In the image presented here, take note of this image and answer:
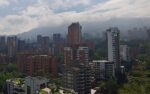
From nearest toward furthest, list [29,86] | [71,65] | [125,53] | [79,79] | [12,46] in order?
[29,86] < [79,79] < [71,65] < [125,53] < [12,46]

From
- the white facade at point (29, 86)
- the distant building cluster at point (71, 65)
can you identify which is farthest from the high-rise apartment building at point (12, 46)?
the white facade at point (29, 86)

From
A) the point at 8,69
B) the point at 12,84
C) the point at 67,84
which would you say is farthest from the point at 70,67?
the point at 8,69

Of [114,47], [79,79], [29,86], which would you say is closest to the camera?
[29,86]

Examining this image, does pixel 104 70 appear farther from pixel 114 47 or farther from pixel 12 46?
pixel 12 46

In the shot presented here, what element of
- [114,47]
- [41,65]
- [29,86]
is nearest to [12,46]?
[41,65]

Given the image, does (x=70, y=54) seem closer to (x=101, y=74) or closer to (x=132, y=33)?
(x=101, y=74)

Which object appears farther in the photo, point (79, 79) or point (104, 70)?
point (104, 70)

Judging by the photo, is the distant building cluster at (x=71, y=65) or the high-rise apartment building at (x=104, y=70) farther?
the high-rise apartment building at (x=104, y=70)

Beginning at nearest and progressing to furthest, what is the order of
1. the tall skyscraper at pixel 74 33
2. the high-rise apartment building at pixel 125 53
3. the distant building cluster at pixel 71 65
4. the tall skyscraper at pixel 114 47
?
the distant building cluster at pixel 71 65 < the tall skyscraper at pixel 114 47 < the high-rise apartment building at pixel 125 53 < the tall skyscraper at pixel 74 33

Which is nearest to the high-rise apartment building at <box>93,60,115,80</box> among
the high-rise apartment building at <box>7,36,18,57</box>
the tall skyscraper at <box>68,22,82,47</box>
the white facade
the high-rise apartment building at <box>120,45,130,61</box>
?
the high-rise apartment building at <box>120,45,130,61</box>

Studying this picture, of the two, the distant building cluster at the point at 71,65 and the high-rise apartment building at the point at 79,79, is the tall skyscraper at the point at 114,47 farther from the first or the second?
the high-rise apartment building at the point at 79,79

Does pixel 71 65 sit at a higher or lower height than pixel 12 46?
lower
